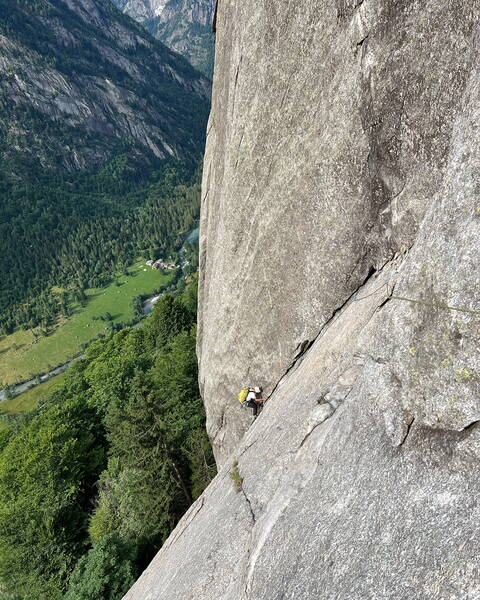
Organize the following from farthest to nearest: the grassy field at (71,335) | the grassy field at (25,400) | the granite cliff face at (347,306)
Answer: the grassy field at (71,335), the grassy field at (25,400), the granite cliff face at (347,306)

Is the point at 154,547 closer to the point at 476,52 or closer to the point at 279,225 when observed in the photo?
the point at 279,225

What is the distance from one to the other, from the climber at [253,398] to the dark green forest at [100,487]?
13.0 m

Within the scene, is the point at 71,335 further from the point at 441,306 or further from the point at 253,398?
the point at 441,306

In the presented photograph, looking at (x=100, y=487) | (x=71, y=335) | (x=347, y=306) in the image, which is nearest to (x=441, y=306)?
(x=347, y=306)

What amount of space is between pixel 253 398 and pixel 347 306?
5933mm

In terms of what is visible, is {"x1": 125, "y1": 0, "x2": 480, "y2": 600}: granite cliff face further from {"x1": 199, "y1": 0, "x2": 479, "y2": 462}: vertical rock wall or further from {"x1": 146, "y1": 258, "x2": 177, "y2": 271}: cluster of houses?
{"x1": 146, "y1": 258, "x2": 177, "y2": 271}: cluster of houses

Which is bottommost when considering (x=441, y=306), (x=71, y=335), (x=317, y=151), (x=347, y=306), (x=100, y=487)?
(x=71, y=335)

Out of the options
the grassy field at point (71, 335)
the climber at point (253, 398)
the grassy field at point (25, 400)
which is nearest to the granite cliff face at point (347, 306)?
the climber at point (253, 398)

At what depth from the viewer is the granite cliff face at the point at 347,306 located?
22.0 feet

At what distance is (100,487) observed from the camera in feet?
108

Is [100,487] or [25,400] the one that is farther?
[25,400]

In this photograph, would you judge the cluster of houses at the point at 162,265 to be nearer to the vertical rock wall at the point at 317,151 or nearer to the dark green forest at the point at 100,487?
the dark green forest at the point at 100,487

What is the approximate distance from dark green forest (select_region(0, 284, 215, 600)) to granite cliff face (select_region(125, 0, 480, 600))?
10.8 metres

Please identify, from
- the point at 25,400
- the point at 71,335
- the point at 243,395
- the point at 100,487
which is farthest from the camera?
the point at 71,335
